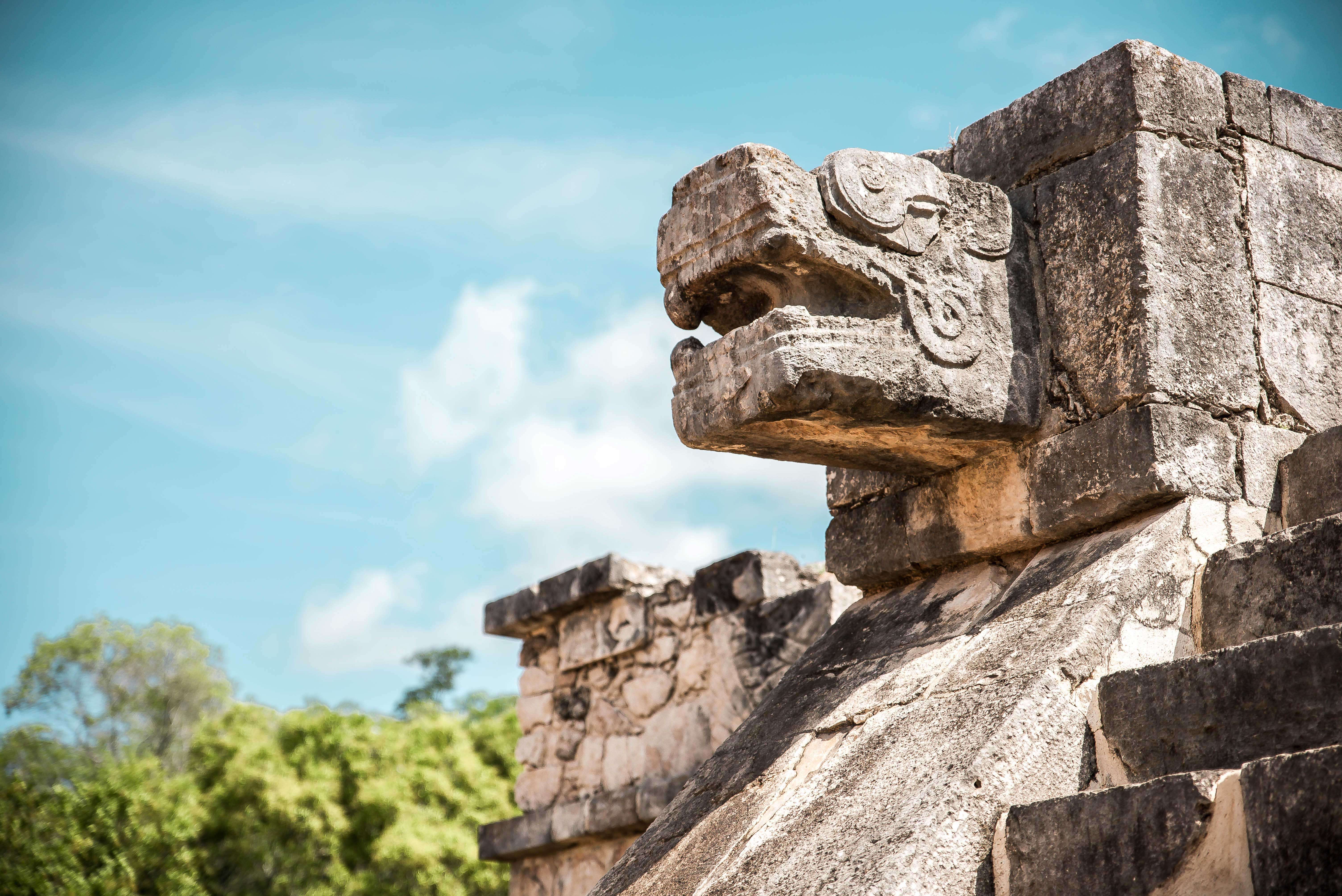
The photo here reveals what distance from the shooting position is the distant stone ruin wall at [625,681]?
5.46 m

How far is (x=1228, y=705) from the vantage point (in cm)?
198

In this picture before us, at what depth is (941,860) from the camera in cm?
195

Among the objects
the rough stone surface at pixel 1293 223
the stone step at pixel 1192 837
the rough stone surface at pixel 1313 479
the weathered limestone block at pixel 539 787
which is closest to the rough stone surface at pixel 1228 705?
the stone step at pixel 1192 837

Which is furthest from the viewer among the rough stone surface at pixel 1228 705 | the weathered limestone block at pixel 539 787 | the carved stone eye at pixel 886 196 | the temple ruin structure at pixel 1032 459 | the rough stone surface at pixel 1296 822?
the weathered limestone block at pixel 539 787

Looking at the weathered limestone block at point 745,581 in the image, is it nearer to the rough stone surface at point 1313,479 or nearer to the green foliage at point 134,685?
the rough stone surface at point 1313,479

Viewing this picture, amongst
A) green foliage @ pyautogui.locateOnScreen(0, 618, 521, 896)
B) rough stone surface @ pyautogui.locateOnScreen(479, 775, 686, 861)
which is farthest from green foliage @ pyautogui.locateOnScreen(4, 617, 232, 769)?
rough stone surface @ pyautogui.locateOnScreen(479, 775, 686, 861)

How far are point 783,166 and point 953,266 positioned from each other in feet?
1.55

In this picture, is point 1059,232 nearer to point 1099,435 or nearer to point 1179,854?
point 1099,435

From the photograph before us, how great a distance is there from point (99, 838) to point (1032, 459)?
12.3m

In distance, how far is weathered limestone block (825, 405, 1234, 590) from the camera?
2.62 m

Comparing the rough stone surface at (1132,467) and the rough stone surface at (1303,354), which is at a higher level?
the rough stone surface at (1303,354)

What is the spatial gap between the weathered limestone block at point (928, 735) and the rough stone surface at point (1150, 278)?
1.10ft

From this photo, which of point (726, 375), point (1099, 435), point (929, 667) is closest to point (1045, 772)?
point (929, 667)

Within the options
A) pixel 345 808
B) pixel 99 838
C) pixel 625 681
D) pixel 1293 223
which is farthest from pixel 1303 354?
pixel 345 808
